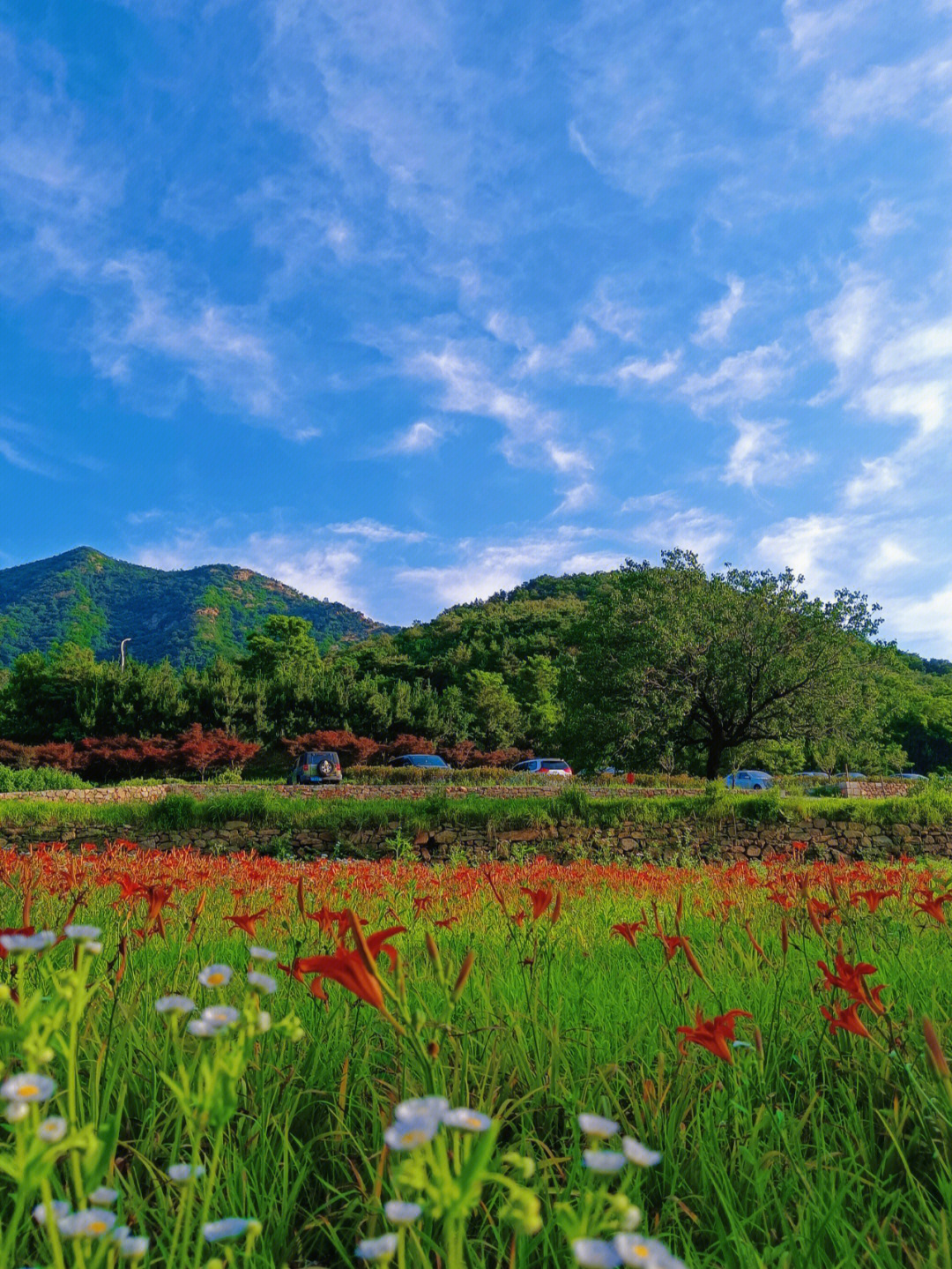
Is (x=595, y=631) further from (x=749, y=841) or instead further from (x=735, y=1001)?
(x=735, y=1001)

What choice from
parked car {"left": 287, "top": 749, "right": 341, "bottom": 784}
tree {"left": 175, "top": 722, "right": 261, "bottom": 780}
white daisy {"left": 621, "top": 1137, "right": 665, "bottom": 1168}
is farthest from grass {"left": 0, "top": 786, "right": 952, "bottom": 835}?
tree {"left": 175, "top": 722, "right": 261, "bottom": 780}

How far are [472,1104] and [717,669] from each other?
19572 millimetres

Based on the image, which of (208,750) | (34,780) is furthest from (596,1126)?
(208,750)

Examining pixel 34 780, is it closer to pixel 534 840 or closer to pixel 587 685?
pixel 587 685

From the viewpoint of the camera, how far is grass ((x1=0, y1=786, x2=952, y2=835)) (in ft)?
33.8

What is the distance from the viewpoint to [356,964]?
40.4 inches

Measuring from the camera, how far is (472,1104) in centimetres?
172

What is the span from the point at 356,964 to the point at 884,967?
2.46m

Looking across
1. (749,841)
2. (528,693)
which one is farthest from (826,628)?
(528,693)

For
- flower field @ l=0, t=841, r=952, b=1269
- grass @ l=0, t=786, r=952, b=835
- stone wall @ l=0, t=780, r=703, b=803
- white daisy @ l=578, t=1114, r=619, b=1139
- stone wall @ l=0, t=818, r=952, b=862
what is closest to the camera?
white daisy @ l=578, t=1114, r=619, b=1139

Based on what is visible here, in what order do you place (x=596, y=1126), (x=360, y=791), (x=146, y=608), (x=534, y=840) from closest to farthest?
(x=596, y=1126)
(x=534, y=840)
(x=360, y=791)
(x=146, y=608)

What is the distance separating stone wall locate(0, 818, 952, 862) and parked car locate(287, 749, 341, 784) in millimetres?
13511

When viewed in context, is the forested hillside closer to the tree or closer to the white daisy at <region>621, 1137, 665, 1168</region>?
the tree

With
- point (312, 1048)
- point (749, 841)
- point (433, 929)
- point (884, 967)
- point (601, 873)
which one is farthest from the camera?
point (749, 841)
